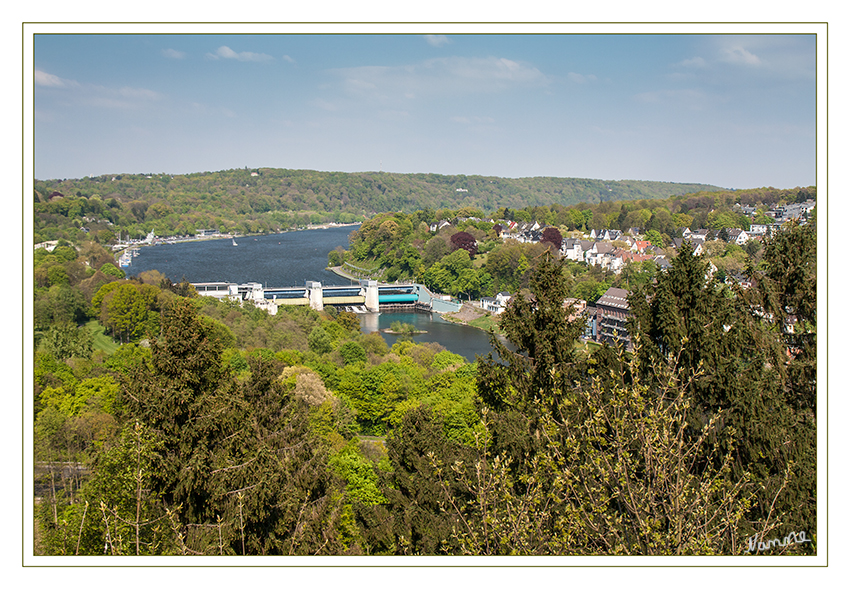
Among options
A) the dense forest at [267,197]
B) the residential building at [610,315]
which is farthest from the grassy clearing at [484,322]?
the dense forest at [267,197]

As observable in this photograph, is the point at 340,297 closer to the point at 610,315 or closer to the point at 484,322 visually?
the point at 484,322

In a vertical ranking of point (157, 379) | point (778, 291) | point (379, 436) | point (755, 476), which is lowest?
point (379, 436)

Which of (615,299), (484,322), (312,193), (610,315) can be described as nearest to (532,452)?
(610,315)

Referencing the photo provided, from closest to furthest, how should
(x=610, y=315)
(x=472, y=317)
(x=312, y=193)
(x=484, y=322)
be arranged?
(x=610, y=315) → (x=484, y=322) → (x=472, y=317) → (x=312, y=193)

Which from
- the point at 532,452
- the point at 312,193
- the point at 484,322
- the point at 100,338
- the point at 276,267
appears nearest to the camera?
the point at 532,452
